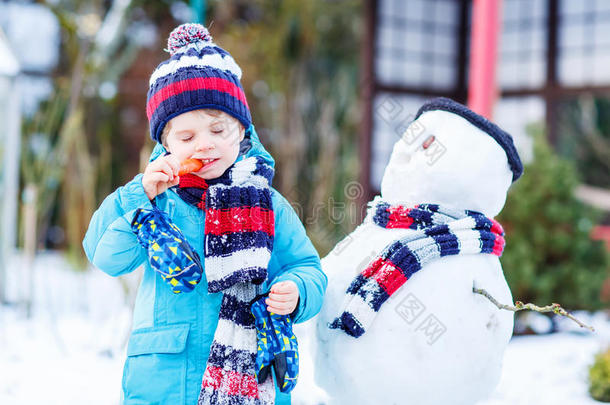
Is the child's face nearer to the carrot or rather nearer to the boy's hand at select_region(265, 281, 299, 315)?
the carrot

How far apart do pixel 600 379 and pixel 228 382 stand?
177cm

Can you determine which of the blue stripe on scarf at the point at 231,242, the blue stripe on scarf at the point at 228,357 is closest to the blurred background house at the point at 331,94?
the blue stripe on scarf at the point at 231,242

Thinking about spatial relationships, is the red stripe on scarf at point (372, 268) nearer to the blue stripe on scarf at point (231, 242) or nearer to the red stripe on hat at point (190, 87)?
the blue stripe on scarf at point (231, 242)

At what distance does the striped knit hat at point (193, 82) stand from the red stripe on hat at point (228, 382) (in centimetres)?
53

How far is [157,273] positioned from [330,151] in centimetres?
468

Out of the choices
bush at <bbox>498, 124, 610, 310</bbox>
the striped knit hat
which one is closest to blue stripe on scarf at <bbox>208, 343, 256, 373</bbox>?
the striped knit hat

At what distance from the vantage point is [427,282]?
4.52 ft

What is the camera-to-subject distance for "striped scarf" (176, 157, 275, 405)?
1.18 meters

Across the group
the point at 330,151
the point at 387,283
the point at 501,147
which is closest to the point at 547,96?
the point at 330,151

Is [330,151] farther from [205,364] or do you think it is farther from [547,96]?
[205,364]

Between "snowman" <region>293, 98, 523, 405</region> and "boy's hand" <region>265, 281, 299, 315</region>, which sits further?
"snowman" <region>293, 98, 523, 405</region>

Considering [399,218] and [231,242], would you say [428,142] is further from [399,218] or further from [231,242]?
[231,242]

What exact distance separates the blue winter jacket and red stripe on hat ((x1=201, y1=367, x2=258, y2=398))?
4cm

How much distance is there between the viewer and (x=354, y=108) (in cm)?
666
